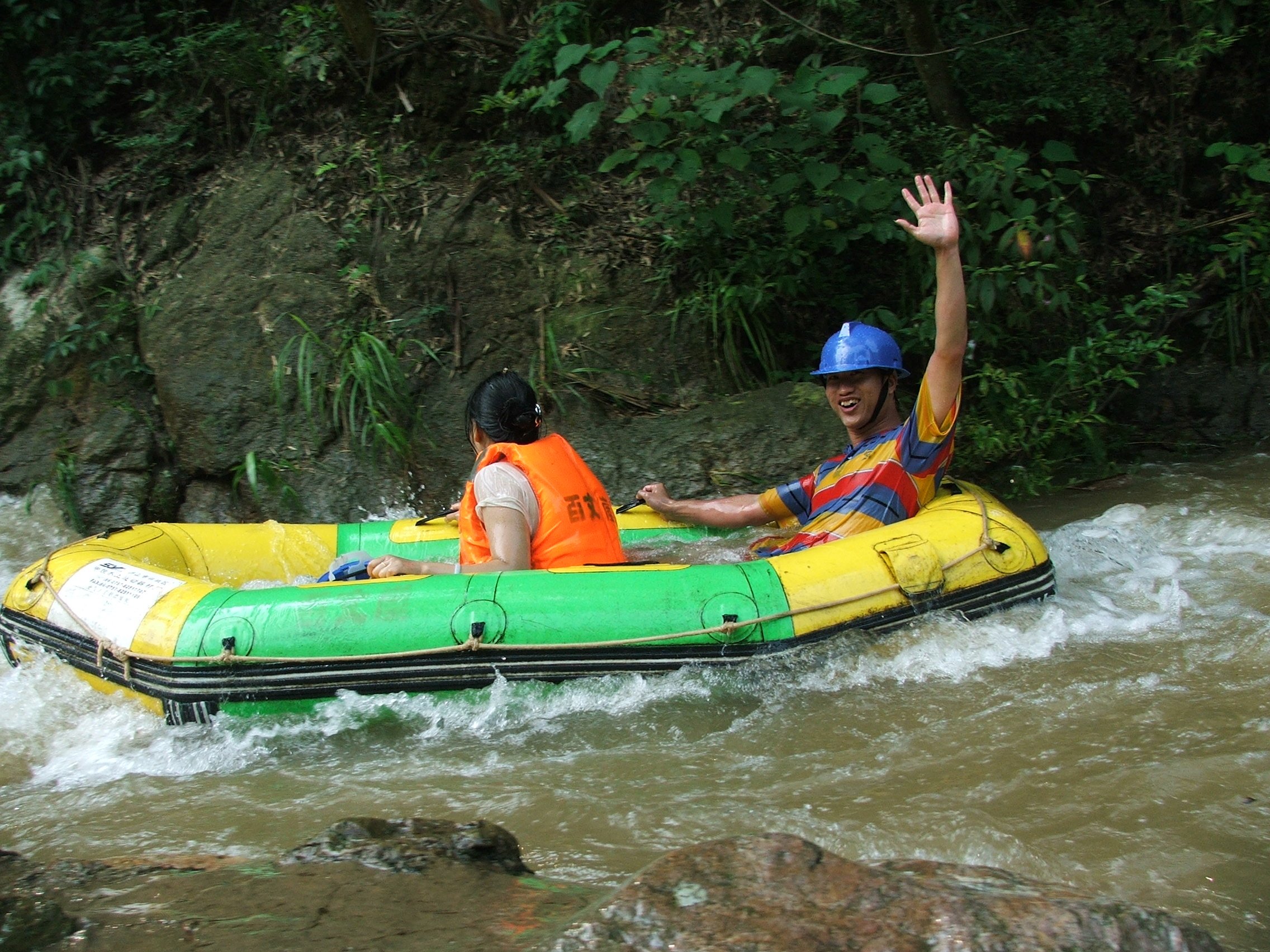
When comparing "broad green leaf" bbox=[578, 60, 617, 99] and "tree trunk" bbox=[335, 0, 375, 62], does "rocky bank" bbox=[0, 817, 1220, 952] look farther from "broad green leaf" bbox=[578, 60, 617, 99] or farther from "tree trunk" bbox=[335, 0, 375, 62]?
"tree trunk" bbox=[335, 0, 375, 62]

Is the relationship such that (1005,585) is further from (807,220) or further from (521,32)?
(521,32)

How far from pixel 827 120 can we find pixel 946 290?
1822mm

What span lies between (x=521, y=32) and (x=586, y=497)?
432 centimetres

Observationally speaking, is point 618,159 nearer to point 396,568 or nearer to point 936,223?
point 936,223

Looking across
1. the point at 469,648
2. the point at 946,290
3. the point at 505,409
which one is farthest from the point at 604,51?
the point at 469,648

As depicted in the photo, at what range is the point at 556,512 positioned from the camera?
11.8 feet

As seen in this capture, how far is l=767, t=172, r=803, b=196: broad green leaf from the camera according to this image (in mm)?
5148

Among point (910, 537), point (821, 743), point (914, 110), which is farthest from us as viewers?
point (914, 110)

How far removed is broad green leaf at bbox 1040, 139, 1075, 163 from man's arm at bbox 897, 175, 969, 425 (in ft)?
6.64

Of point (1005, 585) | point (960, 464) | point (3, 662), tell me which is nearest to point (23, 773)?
point (3, 662)

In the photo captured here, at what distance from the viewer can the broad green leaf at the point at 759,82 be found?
4.71 m

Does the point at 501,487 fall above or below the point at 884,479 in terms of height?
above

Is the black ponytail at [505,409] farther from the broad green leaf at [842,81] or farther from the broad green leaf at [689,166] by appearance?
the broad green leaf at [842,81]

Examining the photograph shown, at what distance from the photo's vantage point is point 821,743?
3014 millimetres
